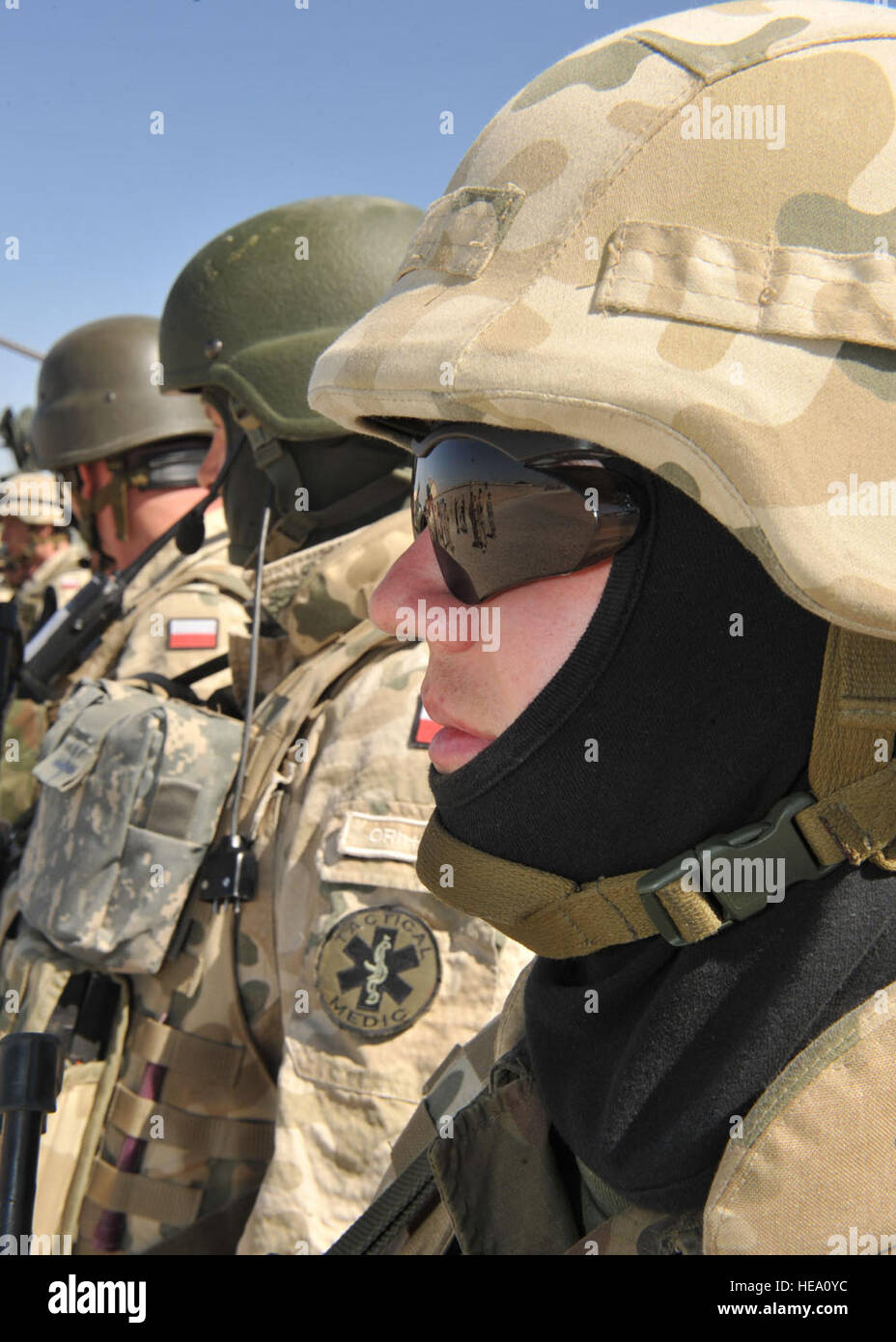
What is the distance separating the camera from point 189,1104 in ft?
7.88

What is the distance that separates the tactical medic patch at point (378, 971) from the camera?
198cm

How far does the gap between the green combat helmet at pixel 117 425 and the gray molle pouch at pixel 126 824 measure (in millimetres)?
2204

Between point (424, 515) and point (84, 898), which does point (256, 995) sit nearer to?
point (84, 898)

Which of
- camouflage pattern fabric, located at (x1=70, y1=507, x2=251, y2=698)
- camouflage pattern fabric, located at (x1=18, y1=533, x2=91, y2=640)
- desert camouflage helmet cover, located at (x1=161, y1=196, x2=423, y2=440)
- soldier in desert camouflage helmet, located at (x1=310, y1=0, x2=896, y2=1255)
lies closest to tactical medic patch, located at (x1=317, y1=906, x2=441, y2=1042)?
soldier in desert camouflage helmet, located at (x1=310, y1=0, x2=896, y2=1255)

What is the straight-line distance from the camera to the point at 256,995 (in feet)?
7.65

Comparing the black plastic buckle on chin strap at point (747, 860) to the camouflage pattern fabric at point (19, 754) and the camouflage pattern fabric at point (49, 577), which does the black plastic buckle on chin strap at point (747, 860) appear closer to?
the camouflage pattern fabric at point (19, 754)

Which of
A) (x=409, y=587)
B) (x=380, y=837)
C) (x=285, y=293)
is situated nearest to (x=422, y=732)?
(x=380, y=837)

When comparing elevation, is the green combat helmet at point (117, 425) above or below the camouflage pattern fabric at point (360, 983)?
above

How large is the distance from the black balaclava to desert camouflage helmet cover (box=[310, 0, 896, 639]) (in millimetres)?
143

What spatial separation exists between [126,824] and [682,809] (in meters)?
1.62

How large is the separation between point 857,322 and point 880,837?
490mm

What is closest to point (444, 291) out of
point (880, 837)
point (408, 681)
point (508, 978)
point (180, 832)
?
point (880, 837)

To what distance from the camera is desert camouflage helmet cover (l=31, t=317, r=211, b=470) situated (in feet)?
16.3

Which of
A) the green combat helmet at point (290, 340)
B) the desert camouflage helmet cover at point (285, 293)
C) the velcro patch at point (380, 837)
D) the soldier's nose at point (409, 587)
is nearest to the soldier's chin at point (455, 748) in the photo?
the soldier's nose at point (409, 587)
